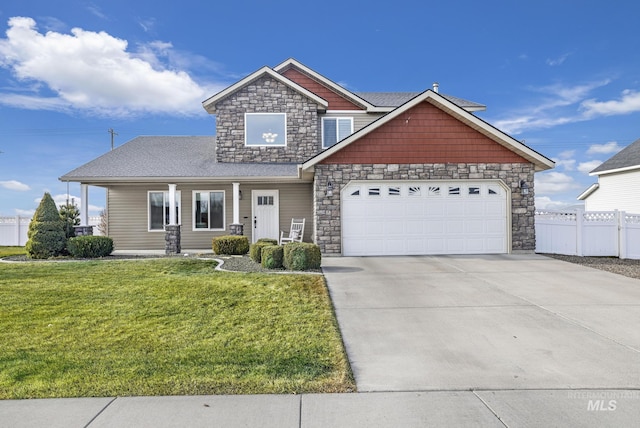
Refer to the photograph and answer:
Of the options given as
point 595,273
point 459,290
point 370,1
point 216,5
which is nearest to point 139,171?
point 216,5

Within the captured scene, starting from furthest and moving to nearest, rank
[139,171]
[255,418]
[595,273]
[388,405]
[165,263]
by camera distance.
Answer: [139,171], [165,263], [595,273], [388,405], [255,418]

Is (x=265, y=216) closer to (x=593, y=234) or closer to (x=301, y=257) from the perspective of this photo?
(x=301, y=257)

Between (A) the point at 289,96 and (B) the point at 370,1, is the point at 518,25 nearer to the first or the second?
(B) the point at 370,1

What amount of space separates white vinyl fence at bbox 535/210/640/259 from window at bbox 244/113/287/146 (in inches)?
399

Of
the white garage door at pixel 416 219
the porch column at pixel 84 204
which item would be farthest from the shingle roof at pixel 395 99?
the porch column at pixel 84 204

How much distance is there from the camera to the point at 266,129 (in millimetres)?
15711

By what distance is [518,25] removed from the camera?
14.4 m

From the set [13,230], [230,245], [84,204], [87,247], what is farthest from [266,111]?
[13,230]

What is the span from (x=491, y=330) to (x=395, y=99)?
15257 mm

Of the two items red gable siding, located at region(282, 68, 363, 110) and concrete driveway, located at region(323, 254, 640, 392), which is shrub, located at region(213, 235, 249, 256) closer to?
concrete driveway, located at region(323, 254, 640, 392)

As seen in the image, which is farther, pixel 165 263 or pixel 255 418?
pixel 165 263

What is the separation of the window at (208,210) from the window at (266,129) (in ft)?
8.56

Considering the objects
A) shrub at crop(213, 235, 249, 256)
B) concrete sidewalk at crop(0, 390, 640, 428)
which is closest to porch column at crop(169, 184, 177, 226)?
shrub at crop(213, 235, 249, 256)

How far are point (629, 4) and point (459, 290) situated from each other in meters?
12.4
